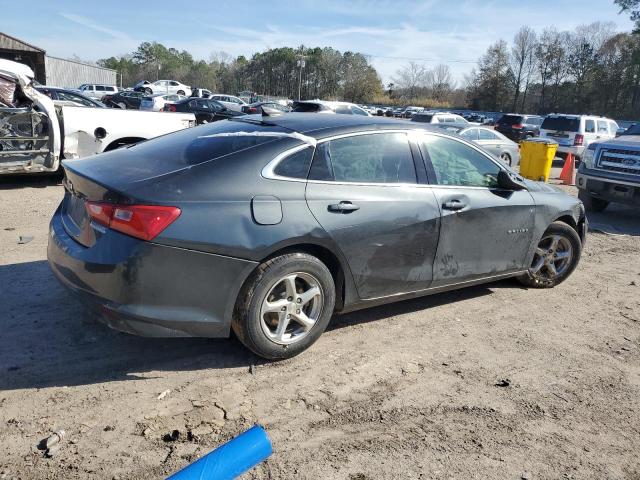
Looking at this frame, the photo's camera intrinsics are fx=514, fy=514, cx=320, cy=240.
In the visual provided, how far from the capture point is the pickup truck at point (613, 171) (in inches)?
344

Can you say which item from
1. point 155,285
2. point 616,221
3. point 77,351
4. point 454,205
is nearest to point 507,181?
point 454,205

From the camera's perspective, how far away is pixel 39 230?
20.1 feet

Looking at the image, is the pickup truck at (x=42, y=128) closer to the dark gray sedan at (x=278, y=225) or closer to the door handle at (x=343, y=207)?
the dark gray sedan at (x=278, y=225)

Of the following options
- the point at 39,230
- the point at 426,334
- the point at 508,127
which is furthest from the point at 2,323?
the point at 508,127

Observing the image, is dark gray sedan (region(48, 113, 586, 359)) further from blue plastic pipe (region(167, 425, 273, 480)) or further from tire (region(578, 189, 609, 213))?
tire (region(578, 189, 609, 213))

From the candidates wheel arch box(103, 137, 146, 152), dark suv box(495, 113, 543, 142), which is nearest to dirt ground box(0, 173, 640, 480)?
wheel arch box(103, 137, 146, 152)

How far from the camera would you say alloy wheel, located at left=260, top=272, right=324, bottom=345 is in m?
3.34

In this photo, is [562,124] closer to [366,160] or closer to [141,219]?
[366,160]

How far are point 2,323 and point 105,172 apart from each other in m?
1.47

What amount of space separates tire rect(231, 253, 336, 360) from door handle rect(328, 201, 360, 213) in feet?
1.24

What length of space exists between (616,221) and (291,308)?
8304 mm

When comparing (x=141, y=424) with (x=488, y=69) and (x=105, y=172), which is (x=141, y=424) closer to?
(x=105, y=172)

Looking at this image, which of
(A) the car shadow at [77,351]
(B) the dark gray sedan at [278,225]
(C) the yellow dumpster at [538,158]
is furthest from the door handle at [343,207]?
(C) the yellow dumpster at [538,158]

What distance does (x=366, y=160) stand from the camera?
3.83 m
